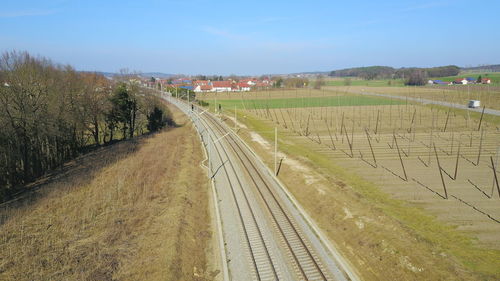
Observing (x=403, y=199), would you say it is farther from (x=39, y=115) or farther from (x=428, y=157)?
(x=39, y=115)

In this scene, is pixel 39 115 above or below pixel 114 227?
above

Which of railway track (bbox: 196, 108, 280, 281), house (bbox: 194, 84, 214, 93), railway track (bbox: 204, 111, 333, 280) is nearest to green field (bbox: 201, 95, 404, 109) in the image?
house (bbox: 194, 84, 214, 93)

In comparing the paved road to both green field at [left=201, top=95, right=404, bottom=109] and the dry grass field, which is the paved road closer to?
the dry grass field

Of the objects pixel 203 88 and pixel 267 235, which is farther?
pixel 203 88

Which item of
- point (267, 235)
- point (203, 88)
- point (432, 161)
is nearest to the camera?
point (267, 235)

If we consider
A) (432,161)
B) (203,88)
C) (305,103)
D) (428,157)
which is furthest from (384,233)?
(203,88)

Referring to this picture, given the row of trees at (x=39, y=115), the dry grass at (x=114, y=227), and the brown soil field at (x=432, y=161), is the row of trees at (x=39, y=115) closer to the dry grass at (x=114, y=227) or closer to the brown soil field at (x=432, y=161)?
the dry grass at (x=114, y=227)

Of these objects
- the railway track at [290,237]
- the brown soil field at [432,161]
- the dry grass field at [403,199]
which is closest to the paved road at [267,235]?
the railway track at [290,237]

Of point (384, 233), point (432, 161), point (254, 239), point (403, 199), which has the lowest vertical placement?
point (254, 239)
